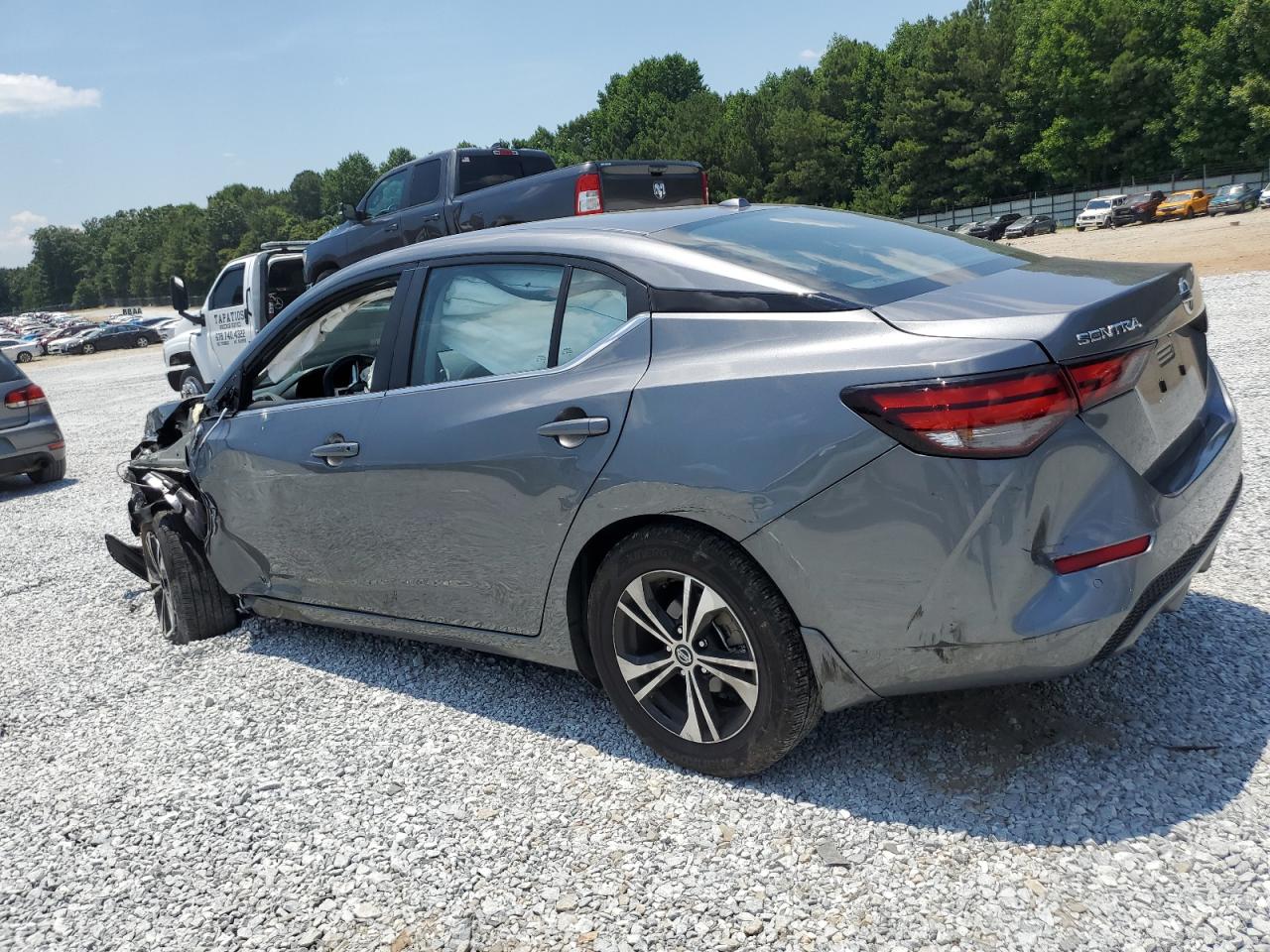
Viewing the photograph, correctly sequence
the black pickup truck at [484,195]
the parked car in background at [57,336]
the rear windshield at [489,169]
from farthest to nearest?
the parked car in background at [57,336] < the rear windshield at [489,169] < the black pickup truck at [484,195]

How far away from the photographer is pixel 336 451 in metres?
3.94

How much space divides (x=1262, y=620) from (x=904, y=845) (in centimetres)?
189

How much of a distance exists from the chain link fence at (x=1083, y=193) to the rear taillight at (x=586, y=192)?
58.5m

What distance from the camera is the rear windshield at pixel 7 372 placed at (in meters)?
10.2

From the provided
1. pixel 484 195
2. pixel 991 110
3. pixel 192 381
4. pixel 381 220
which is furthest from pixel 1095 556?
pixel 991 110

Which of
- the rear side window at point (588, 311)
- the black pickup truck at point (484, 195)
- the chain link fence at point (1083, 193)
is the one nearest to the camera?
the rear side window at point (588, 311)

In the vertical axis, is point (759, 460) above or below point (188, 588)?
above

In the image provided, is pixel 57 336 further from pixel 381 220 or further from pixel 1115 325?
pixel 1115 325

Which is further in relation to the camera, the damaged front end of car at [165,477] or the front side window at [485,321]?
the damaged front end of car at [165,477]

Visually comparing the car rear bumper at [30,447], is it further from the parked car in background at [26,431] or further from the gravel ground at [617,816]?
the gravel ground at [617,816]

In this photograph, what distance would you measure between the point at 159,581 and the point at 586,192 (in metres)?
5.44

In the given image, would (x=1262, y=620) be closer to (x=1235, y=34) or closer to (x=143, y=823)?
(x=143, y=823)

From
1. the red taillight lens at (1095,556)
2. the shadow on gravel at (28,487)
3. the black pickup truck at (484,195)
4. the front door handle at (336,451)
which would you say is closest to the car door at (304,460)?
the front door handle at (336,451)

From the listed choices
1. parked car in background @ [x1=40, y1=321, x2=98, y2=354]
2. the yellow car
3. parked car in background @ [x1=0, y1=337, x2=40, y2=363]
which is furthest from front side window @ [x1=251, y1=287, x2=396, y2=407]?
parked car in background @ [x1=40, y1=321, x2=98, y2=354]
